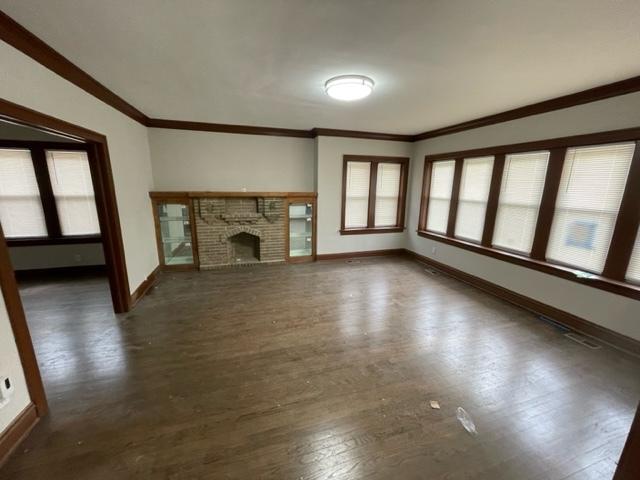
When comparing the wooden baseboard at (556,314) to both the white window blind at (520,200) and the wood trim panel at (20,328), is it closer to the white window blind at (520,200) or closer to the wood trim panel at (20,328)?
the white window blind at (520,200)

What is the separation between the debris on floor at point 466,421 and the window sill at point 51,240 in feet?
18.4

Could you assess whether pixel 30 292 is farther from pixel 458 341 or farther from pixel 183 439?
pixel 458 341

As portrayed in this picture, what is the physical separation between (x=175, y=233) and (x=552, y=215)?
18.8 feet

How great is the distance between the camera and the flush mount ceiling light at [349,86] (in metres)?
2.45

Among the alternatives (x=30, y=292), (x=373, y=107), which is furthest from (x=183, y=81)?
(x=30, y=292)

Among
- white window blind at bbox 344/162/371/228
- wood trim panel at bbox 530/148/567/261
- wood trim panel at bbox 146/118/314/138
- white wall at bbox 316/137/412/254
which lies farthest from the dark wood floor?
wood trim panel at bbox 146/118/314/138

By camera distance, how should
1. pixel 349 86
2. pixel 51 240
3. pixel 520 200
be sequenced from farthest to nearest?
pixel 51 240 → pixel 520 200 → pixel 349 86

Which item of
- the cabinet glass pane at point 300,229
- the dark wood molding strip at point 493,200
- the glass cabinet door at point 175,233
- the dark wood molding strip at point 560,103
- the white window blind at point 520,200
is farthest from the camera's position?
the cabinet glass pane at point 300,229

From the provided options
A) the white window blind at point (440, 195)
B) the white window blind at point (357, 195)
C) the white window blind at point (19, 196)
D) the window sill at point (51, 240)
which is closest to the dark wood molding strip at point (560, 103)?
the white window blind at point (440, 195)

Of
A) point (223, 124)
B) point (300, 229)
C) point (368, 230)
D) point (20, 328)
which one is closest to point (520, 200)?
point (368, 230)

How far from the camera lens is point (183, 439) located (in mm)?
1619

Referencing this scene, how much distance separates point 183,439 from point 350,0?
281cm

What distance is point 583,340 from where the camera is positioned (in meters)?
2.74

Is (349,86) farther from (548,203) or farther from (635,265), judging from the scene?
(635,265)
